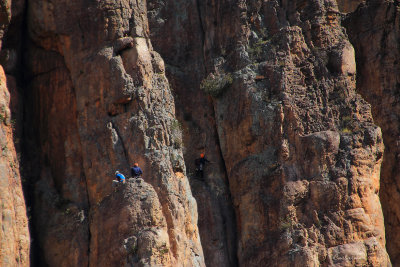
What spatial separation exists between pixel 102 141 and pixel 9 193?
11.7 ft

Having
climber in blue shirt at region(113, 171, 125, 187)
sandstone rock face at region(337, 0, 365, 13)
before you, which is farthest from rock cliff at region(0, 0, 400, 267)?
sandstone rock face at region(337, 0, 365, 13)

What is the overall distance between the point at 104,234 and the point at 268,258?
6.00 m

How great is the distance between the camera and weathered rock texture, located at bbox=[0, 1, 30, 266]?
80.1 feet

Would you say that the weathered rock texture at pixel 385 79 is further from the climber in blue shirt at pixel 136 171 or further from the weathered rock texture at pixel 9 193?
the weathered rock texture at pixel 9 193

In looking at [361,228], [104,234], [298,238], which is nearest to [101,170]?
[104,234]

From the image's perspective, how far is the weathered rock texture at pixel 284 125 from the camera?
92.5 ft

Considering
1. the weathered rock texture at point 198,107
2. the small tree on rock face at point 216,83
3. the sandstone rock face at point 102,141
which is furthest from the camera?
the small tree on rock face at point 216,83

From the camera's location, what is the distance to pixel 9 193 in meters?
25.0

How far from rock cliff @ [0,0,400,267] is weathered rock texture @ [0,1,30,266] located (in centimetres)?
8

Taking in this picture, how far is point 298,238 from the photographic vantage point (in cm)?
2803

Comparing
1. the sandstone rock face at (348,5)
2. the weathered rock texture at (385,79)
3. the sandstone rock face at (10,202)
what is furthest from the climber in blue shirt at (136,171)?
the sandstone rock face at (348,5)

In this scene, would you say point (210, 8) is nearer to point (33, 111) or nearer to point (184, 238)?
point (33, 111)

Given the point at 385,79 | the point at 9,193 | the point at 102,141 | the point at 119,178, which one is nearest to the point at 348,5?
the point at 385,79

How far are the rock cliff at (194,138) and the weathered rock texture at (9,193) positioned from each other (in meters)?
0.08
